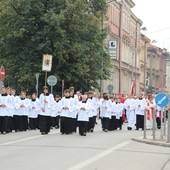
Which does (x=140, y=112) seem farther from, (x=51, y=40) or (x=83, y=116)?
(x=51, y=40)

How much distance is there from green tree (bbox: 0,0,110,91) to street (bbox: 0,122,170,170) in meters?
21.6

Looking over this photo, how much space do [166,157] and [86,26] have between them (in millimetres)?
27877

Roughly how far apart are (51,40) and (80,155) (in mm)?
27412

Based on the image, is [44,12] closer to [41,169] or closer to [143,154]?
[143,154]

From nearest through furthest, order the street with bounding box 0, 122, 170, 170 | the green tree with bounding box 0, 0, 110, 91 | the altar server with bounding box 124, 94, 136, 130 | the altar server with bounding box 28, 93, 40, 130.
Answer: the street with bounding box 0, 122, 170, 170, the altar server with bounding box 28, 93, 40, 130, the altar server with bounding box 124, 94, 136, 130, the green tree with bounding box 0, 0, 110, 91

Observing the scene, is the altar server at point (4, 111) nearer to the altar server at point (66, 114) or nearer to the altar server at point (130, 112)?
the altar server at point (66, 114)

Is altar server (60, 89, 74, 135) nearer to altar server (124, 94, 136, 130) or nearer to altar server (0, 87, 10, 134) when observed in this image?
altar server (0, 87, 10, 134)

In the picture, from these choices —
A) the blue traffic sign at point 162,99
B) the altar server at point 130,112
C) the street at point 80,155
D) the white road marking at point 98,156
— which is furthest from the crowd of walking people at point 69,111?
the white road marking at point 98,156

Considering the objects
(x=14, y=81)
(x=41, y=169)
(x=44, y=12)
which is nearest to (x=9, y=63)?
(x=14, y=81)

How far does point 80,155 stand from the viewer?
50.4 ft

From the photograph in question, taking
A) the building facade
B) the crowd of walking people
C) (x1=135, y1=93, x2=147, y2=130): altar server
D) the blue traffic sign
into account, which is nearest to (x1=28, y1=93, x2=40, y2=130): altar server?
the crowd of walking people

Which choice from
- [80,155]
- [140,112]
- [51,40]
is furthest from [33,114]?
[51,40]

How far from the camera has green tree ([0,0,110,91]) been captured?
1646 inches

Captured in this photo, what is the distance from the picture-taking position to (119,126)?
96.4ft
